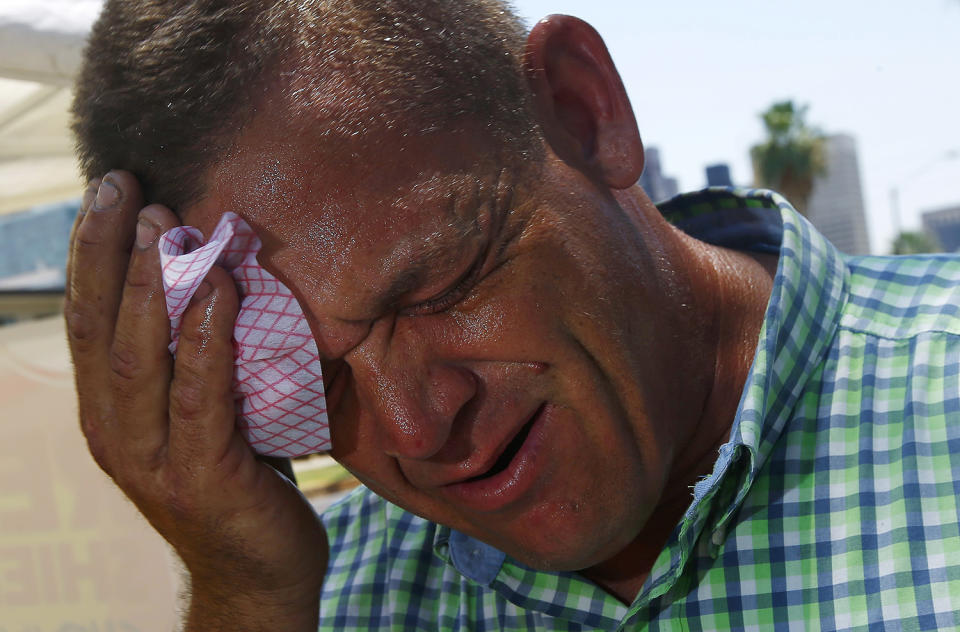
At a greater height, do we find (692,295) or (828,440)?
(692,295)

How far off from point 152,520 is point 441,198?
0.91 meters

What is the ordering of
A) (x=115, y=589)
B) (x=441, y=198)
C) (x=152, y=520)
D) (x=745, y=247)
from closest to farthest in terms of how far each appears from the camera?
(x=441, y=198) < (x=152, y=520) < (x=745, y=247) < (x=115, y=589)

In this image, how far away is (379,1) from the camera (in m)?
1.49

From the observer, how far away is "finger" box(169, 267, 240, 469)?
146 cm

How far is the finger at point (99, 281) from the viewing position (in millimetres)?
1548

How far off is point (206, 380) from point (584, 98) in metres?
0.83

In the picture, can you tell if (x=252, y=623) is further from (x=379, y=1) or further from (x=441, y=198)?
(x=379, y=1)

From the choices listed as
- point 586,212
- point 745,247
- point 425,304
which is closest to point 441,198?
point 425,304

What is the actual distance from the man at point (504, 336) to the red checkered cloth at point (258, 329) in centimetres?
3

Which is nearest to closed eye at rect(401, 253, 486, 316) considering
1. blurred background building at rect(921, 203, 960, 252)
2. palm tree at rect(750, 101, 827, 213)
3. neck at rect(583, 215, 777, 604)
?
neck at rect(583, 215, 777, 604)

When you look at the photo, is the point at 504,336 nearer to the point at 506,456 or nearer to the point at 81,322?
the point at 506,456

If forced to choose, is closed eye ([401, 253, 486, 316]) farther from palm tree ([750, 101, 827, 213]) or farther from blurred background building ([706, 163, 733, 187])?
palm tree ([750, 101, 827, 213])

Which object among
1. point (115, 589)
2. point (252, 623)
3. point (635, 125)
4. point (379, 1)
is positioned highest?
point (379, 1)

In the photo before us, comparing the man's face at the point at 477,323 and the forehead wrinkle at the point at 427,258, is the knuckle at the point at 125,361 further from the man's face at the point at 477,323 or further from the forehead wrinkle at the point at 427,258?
the forehead wrinkle at the point at 427,258
